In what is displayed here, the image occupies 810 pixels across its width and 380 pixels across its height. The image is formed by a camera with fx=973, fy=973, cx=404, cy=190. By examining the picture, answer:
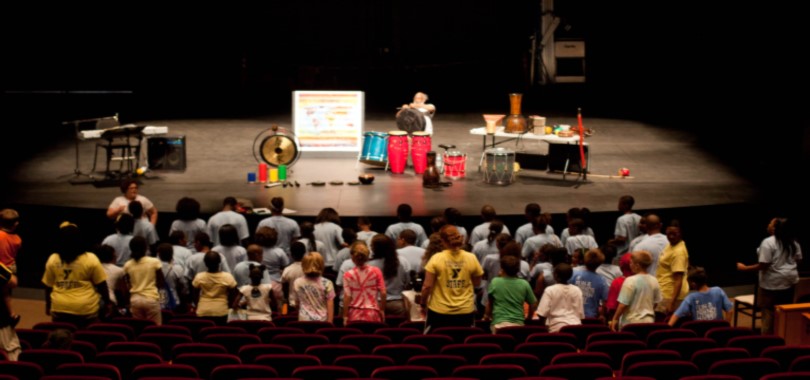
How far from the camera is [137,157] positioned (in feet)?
49.8

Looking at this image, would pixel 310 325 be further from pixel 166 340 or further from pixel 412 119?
pixel 412 119

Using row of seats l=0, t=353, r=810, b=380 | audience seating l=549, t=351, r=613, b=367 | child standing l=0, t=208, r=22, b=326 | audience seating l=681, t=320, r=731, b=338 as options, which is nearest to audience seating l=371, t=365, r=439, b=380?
row of seats l=0, t=353, r=810, b=380

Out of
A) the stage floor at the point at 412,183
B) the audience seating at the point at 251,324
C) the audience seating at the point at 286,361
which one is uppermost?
the stage floor at the point at 412,183

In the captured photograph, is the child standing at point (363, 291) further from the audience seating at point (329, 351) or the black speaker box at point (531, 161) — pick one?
the black speaker box at point (531, 161)

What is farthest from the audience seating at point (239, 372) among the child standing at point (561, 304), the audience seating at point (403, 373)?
the child standing at point (561, 304)

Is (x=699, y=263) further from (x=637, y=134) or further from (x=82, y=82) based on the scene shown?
(x=82, y=82)

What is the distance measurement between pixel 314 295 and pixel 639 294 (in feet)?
9.14

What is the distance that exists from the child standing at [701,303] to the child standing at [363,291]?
2567 mm

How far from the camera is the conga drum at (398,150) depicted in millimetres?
15383

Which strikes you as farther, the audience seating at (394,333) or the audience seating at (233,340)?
the audience seating at (394,333)

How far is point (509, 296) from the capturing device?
8.00 metres

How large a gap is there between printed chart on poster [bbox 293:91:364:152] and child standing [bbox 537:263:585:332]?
8.87m

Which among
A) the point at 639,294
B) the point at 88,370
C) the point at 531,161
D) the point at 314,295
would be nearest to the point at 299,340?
the point at 314,295

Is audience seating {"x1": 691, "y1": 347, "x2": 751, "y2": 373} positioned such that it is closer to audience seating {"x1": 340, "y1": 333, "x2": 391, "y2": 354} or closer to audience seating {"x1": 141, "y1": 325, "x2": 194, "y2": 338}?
audience seating {"x1": 340, "y1": 333, "x2": 391, "y2": 354}
